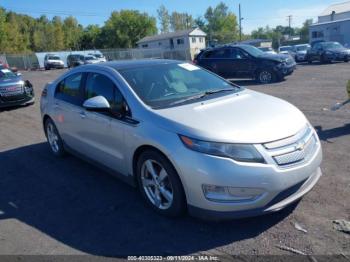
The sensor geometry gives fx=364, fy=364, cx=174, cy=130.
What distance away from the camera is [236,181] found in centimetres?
325

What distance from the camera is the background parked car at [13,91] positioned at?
12.1 meters

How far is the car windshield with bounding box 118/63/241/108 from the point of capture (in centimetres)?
429

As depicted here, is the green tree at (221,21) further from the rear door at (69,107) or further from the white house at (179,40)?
the rear door at (69,107)

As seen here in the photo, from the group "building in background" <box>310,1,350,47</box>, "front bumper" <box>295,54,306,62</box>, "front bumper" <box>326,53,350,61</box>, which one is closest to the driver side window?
"front bumper" <box>326,53,350,61</box>

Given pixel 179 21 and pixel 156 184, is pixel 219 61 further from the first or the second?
pixel 179 21

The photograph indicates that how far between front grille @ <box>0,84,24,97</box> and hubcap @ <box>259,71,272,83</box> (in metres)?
9.43

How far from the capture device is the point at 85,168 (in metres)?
5.65

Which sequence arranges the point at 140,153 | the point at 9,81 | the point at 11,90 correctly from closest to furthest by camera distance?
the point at 140,153, the point at 11,90, the point at 9,81

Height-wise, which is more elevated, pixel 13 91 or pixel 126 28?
pixel 126 28

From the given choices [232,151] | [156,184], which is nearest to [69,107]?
[156,184]

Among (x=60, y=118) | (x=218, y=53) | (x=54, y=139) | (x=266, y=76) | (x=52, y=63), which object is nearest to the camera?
(x=60, y=118)

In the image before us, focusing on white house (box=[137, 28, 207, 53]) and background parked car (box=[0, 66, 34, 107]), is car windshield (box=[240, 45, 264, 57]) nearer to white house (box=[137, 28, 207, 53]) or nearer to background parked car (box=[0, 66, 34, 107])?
background parked car (box=[0, 66, 34, 107])

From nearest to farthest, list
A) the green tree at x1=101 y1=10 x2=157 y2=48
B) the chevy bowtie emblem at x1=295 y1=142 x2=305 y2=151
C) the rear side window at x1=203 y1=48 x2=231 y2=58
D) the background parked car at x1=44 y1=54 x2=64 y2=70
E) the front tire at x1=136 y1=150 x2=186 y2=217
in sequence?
the chevy bowtie emblem at x1=295 y1=142 x2=305 y2=151, the front tire at x1=136 y1=150 x2=186 y2=217, the rear side window at x1=203 y1=48 x2=231 y2=58, the background parked car at x1=44 y1=54 x2=64 y2=70, the green tree at x1=101 y1=10 x2=157 y2=48

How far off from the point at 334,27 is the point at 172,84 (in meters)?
48.4
